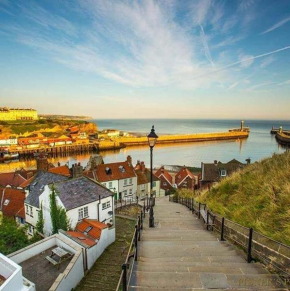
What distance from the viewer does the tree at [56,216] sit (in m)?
18.1

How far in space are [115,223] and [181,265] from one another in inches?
755

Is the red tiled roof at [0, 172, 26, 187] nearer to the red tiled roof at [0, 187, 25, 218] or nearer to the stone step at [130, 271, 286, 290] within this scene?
the red tiled roof at [0, 187, 25, 218]

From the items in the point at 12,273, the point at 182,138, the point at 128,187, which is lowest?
the point at 128,187

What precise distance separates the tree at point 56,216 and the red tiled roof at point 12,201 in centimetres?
670

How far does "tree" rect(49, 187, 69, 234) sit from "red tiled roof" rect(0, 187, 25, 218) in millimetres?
6697

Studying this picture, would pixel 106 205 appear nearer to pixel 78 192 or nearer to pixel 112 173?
pixel 78 192

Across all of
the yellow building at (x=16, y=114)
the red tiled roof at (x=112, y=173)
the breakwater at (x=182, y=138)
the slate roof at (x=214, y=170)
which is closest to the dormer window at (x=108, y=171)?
the red tiled roof at (x=112, y=173)

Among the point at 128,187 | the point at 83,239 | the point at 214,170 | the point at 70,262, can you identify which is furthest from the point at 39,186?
the point at 214,170

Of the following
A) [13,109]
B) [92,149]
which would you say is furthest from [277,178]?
[13,109]

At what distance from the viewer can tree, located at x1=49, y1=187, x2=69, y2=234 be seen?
1811 centimetres

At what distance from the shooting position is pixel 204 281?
448 cm

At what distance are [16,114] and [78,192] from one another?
19863 centimetres

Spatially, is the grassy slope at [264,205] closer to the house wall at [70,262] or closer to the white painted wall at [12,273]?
the white painted wall at [12,273]

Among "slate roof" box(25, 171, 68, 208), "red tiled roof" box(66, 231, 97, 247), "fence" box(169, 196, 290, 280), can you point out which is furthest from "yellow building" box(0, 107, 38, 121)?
"fence" box(169, 196, 290, 280)
